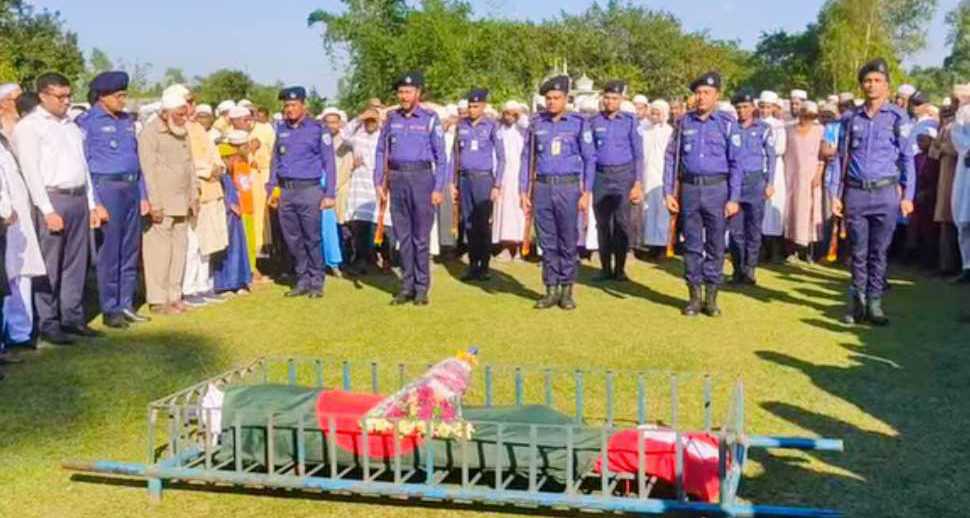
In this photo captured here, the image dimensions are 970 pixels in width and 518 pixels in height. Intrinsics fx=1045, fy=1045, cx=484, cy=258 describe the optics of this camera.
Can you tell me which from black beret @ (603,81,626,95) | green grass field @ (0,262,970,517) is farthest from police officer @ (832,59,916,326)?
black beret @ (603,81,626,95)

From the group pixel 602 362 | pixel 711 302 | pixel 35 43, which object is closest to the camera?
pixel 602 362

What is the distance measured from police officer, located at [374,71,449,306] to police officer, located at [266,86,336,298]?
59cm

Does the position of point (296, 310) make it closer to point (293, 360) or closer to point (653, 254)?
point (293, 360)

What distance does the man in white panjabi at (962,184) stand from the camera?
341 inches

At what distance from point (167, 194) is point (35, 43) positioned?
27.4 meters

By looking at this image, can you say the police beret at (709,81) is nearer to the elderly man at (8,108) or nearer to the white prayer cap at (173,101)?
the white prayer cap at (173,101)

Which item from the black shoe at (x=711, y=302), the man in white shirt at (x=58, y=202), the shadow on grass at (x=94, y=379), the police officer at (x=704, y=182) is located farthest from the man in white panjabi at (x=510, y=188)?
the man in white shirt at (x=58, y=202)

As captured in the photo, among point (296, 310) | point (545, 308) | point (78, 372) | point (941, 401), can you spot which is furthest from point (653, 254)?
point (78, 372)

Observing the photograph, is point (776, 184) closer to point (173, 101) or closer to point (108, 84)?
point (173, 101)

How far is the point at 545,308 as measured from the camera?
332 inches

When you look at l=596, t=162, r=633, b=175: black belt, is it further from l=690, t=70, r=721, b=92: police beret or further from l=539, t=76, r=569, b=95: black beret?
l=690, t=70, r=721, b=92: police beret

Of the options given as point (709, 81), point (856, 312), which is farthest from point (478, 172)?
point (856, 312)

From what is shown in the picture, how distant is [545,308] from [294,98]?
277 centimetres

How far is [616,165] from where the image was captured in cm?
945
